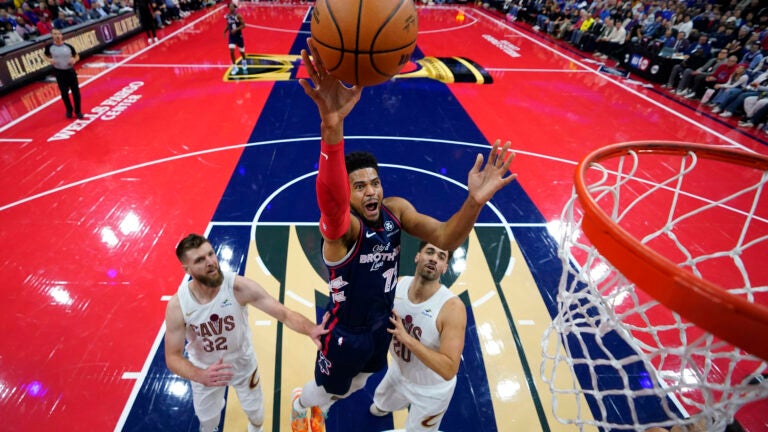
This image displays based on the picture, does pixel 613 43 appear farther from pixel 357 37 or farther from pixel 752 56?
pixel 357 37

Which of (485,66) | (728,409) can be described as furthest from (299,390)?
(485,66)

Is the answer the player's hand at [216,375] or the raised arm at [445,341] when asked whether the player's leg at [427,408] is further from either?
the player's hand at [216,375]

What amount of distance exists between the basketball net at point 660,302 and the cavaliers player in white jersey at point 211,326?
167 centimetres

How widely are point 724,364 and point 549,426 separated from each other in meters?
1.99

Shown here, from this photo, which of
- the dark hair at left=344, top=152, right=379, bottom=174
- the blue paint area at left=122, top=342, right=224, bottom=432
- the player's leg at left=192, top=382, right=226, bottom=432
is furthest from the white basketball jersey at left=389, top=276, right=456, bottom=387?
the blue paint area at left=122, top=342, right=224, bottom=432

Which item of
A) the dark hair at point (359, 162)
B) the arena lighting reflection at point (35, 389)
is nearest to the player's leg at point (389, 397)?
the dark hair at point (359, 162)

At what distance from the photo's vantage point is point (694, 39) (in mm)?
13117

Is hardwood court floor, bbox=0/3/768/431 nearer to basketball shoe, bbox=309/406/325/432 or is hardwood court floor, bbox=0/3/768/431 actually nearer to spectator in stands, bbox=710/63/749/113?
basketball shoe, bbox=309/406/325/432

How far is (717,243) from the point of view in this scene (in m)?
5.64

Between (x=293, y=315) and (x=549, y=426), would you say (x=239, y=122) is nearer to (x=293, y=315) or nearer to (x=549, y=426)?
(x=293, y=315)

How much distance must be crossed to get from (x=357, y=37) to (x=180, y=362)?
2218mm

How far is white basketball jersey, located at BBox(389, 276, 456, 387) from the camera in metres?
2.76

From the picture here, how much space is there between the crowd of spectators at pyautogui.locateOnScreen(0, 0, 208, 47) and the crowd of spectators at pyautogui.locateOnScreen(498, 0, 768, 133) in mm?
17818

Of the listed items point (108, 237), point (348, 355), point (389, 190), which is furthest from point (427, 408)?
point (108, 237)
